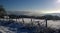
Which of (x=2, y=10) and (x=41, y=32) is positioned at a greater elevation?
(x=2, y=10)

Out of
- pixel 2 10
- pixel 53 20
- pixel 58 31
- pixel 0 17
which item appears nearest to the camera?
pixel 58 31

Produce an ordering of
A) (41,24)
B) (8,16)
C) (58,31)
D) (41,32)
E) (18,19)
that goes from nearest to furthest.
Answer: (41,32)
(58,31)
(41,24)
(18,19)
(8,16)

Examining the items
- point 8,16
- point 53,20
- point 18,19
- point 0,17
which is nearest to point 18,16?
point 18,19

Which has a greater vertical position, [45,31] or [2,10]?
[2,10]

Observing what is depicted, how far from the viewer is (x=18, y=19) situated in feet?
55.7

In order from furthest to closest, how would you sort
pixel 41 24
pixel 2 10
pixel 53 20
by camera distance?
pixel 2 10 < pixel 53 20 < pixel 41 24

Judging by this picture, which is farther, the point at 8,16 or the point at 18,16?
the point at 8,16

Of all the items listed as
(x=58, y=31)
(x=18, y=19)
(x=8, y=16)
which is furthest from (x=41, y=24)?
(x=8, y=16)

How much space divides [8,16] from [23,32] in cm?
1174

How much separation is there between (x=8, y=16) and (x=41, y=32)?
12.3 meters

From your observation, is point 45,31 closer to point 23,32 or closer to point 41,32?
point 41,32

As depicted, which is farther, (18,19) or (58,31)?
(18,19)

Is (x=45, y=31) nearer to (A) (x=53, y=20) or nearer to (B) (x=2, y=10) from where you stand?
(A) (x=53, y=20)

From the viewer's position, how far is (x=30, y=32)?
9.16m
